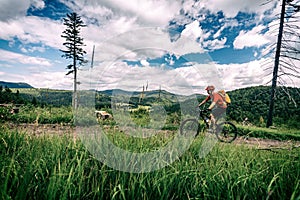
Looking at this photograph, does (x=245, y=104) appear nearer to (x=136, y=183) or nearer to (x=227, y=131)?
(x=227, y=131)

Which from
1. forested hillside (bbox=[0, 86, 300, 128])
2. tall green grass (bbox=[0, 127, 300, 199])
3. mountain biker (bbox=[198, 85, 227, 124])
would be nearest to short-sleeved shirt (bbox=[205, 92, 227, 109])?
mountain biker (bbox=[198, 85, 227, 124])

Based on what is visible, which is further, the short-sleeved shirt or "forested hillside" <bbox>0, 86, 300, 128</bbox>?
"forested hillside" <bbox>0, 86, 300, 128</bbox>

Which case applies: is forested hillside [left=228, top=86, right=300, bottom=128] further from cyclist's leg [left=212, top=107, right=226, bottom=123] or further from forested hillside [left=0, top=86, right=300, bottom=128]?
cyclist's leg [left=212, top=107, right=226, bottom=123]

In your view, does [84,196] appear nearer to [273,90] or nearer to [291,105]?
[273,90]

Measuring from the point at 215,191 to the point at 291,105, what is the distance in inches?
916

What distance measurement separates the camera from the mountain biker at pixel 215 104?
830cm

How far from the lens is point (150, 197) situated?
79.5 inches

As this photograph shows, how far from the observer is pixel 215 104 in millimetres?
8594

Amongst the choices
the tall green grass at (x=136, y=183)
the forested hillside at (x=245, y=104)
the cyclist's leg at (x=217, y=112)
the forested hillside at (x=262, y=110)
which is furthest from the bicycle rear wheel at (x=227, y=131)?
the forested hillside at (x=262, y=110)

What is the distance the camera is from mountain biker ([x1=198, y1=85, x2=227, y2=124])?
8.30 meters

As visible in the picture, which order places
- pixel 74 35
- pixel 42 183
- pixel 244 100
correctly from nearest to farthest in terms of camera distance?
pixel 42 183 → pixel 74 35 → pixel 244 100

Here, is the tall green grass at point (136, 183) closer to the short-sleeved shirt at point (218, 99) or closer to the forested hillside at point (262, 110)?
the short-sleeved shirt at point (218, 99)

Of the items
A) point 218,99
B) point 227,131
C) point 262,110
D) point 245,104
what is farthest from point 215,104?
point 245,104

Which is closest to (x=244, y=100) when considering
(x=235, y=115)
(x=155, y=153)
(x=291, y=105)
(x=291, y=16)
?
(x=291, y=105)
